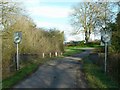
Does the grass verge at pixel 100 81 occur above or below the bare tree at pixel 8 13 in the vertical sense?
below

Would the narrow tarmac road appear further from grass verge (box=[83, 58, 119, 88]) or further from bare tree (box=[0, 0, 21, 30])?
bare tree (box=[0, 0, 21, 30])

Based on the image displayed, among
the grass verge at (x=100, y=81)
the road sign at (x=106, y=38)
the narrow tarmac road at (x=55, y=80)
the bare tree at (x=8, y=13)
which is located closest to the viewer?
the grass verge at (x=100, y=81)

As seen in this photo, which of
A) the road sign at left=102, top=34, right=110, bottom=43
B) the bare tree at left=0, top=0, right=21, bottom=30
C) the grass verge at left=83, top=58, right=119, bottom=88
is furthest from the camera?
the bare tree at left=0, top=0, right=21, bottom=30

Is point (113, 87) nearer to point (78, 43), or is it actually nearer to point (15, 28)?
point (15, 28)

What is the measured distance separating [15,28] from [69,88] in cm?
1649

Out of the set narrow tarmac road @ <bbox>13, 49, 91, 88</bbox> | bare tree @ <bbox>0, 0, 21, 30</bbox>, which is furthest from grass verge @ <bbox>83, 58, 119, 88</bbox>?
bare tree @ <bbox>0, 0, 21, 30</bbox>

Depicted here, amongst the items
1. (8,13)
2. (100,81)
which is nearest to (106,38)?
(100,81)

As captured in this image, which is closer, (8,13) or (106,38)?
(106,38)

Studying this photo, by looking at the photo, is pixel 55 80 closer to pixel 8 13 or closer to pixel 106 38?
Result: pixel 106 38

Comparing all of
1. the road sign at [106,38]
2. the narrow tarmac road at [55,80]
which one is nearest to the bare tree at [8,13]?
the narrow tarmac road at [55,80]

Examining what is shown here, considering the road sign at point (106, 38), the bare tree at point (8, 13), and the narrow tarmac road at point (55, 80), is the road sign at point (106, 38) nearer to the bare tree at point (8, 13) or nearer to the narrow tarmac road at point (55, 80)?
the narrow tarmac road at point (55, 80)

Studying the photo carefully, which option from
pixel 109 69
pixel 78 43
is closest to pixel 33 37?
pixel 109 69

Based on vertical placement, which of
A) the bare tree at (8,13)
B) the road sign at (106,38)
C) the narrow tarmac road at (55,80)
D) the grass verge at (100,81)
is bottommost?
the narrow tarmac road at (55,80)

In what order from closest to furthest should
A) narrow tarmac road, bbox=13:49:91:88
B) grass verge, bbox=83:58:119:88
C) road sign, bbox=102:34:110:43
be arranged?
grass verge, bbox=83:58:119:88, narrow tarmac road, bbox=13:49:91:88, road sign, bbox=102:34:110:43
